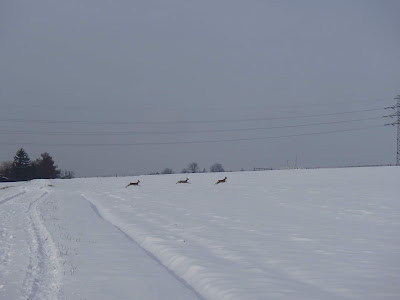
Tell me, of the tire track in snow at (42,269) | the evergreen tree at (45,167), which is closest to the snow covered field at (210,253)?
the tire track in snow at (42,269)

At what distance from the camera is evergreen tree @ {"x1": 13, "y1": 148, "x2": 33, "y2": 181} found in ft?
343

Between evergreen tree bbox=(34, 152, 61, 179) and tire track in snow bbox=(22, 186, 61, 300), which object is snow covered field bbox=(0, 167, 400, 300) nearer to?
tire track in snow bbox=(22, 186, 61, 300)

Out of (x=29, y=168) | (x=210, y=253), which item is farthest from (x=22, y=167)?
(x=210, y=253)

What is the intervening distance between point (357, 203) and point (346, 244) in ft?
32.1

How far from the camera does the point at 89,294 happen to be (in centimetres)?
848

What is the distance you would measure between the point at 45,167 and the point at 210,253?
99.5m

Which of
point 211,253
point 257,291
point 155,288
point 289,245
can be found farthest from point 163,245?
point 257,291

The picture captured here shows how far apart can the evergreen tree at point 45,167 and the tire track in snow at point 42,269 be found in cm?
9363

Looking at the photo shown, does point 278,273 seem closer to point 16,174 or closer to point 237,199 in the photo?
point 237,199

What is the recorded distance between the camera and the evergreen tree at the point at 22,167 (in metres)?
104

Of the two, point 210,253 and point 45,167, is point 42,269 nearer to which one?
point 210,253

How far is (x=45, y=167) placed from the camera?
106 metres

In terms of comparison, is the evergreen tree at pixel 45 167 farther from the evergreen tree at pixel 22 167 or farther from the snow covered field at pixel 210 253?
the snow covered field at pixel 210 253

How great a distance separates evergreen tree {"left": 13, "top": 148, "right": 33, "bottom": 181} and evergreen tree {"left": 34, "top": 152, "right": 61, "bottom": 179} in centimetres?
167
